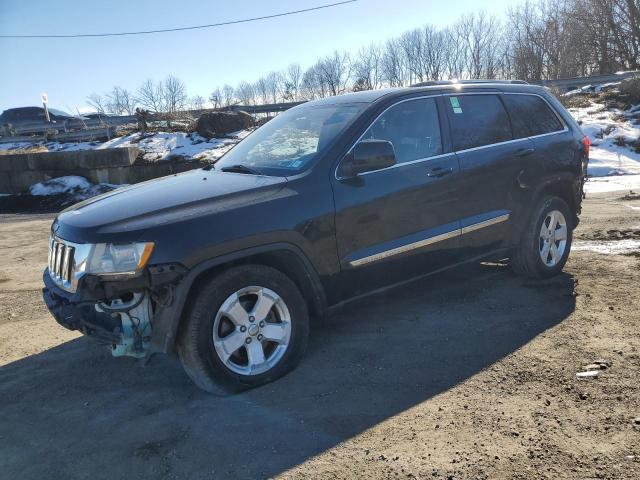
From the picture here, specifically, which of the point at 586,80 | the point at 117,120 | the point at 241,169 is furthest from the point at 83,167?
the point at 586,80

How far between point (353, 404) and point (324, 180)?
1.48 meters

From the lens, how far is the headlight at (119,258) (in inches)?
119

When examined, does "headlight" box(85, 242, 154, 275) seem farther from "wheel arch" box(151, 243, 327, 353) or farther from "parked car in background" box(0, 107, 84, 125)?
"parked car in background" box(0, 107, 84, 125)

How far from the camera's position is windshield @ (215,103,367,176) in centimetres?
387

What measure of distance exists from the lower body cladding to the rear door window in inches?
78.6

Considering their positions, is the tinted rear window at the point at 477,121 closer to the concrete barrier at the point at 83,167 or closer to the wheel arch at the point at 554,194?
the wheel arch at the point at 554,194

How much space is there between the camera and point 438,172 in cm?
420

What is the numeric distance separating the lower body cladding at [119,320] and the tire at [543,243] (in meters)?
3.43

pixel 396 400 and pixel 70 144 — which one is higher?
pixel 70 144

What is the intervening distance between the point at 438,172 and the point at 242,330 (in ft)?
6.54

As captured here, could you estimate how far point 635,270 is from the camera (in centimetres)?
534

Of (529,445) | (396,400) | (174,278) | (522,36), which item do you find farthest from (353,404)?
(522,36)

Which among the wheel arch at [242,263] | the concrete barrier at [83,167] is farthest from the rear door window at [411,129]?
the concrete barrier at [83,167]

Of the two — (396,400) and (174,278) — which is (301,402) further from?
(174,278)
